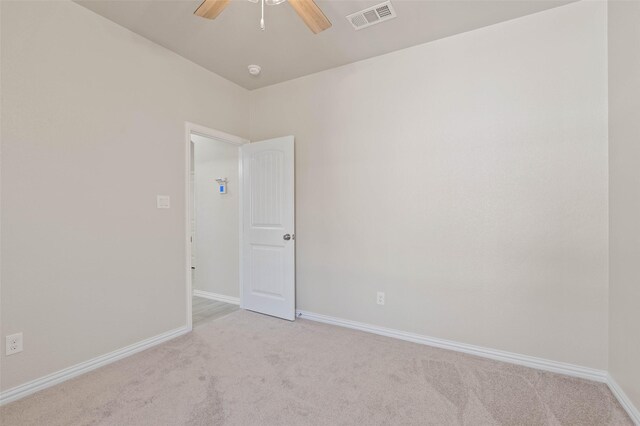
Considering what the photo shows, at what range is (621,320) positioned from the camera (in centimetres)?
189

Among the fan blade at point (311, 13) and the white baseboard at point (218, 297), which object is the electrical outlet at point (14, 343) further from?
the fan blade at point (311, 13)

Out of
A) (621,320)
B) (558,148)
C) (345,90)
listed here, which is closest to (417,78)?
(345,90)

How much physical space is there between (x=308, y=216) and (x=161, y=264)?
1.52m

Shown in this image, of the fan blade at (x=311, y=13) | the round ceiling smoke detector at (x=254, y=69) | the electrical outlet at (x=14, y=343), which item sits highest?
the round ceiling smoke detector at (x=254, y=69)

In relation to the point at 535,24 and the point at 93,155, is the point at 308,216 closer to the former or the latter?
the point at 93,155

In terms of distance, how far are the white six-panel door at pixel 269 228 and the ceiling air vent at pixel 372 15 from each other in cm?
129

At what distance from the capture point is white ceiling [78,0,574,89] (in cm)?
219

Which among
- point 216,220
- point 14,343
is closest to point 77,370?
point 14,343

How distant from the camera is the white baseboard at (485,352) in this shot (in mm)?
2135

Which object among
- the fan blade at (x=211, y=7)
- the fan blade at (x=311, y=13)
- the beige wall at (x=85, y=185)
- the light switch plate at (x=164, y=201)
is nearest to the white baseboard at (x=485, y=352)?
the beige wall at (x=85, y=185)

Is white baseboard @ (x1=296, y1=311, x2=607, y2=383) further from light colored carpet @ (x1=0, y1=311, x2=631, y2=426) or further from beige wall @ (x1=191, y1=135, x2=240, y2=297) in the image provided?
beige wall @ (x1=191, y1=135, x2=240, y2=297)

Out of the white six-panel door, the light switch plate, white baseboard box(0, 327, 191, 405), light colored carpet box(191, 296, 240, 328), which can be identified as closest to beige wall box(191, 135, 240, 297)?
light colored carpet box(191, 296, 240, 328)

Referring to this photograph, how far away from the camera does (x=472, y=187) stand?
8.18 feet

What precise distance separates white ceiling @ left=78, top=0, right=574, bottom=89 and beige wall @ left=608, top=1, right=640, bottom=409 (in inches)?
22.0
